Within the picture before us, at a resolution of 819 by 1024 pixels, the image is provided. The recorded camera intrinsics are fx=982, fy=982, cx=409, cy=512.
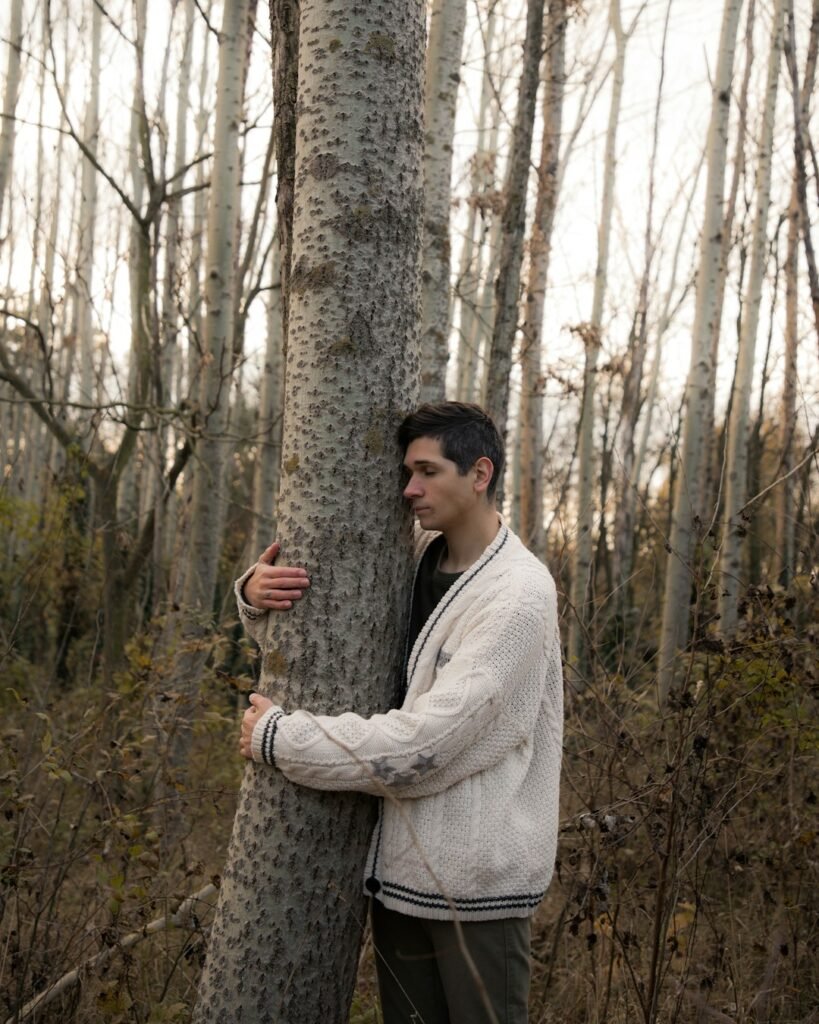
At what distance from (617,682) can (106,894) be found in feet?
6.97

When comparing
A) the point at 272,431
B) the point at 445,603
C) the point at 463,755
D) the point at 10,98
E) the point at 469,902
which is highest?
the point at 10,98

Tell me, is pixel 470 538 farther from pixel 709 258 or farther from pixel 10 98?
pixel 10 98

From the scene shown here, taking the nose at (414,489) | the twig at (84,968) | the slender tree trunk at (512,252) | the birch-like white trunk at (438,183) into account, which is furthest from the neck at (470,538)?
the slender tree trunk at (512,252)

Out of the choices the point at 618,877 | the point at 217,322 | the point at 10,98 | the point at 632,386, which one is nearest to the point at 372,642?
the point at 618,877

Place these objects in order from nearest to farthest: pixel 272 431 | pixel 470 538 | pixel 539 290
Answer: pixel 470 538
pixel 272 431
pixel 539 290

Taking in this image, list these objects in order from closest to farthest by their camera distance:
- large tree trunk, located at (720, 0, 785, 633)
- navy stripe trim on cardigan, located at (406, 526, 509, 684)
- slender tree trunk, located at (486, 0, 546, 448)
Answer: navy stripe trim on cardigan, located at (406, 526, 509, 684) → slender tree trunk, located at (486, 0, 546, 448) → large tree trunk, located at (720, 0, 785, 633)

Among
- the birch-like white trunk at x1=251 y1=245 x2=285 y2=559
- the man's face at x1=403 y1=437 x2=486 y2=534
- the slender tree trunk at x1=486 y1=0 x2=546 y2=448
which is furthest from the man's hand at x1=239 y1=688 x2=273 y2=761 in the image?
the birch-like white trunk at x1=251 y1=245 x2=285 y2=559

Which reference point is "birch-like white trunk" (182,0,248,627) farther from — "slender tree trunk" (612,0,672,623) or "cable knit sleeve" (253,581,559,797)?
"cable knit sleeve" (253,581,559,797)

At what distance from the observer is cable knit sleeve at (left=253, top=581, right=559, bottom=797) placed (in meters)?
2.31

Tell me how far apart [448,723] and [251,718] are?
1.64 feet

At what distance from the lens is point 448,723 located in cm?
230

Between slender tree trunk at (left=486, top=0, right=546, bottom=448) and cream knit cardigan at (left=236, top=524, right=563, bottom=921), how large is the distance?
114 inches

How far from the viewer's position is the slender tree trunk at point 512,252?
528 cm

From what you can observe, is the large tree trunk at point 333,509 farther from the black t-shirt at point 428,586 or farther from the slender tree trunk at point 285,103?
the slender tree trunk at point 285,103
